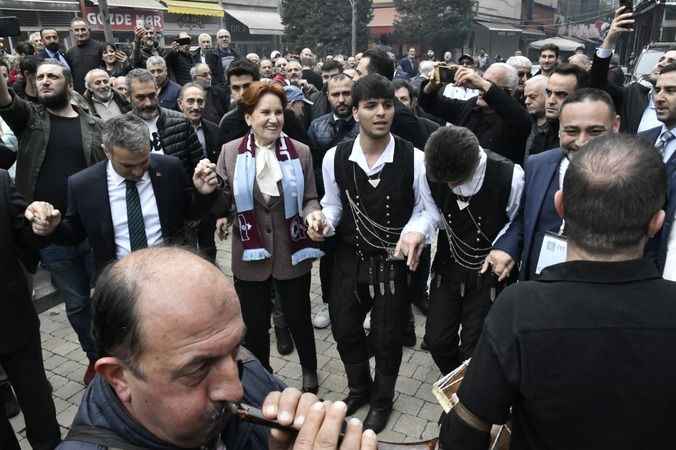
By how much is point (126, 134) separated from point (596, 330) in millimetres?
2520

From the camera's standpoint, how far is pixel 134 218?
312 centimetres

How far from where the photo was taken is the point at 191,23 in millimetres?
31562

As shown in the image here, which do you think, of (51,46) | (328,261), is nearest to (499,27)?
(51,46)

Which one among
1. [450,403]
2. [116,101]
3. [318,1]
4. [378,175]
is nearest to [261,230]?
[378,175]

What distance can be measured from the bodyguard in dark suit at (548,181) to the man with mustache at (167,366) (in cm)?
202

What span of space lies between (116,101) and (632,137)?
18.4 feet

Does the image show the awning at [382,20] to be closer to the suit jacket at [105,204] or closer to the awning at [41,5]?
the awning at [41,5]

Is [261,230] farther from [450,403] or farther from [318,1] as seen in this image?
[318,1]

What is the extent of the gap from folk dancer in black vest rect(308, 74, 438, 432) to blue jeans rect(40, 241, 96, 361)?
192 centimetres

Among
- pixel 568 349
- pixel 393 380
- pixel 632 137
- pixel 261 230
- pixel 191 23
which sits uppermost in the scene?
pixel 191 23

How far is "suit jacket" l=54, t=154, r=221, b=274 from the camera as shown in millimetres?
3064

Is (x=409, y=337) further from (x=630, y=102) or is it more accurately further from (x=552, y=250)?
(x=630, y=102)

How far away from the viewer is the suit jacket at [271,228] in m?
3.45

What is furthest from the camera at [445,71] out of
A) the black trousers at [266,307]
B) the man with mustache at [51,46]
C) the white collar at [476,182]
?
the man with mustache at [51,46]
